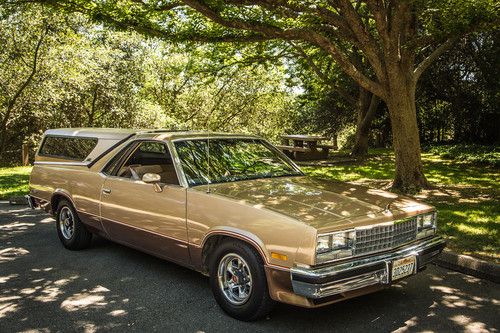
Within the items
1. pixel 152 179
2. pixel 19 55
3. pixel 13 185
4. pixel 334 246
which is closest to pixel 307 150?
pixel 13 185

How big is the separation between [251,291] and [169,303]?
1014 millimetres

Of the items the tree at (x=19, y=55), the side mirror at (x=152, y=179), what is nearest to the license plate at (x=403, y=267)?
the side mirror at (x=152, y=179)

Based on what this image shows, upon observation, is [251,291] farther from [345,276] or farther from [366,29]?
[366,29]

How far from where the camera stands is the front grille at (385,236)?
4074mm

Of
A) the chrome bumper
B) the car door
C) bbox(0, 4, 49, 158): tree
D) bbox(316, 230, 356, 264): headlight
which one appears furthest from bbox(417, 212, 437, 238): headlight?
bbox(0, 4, 49, 158): tree

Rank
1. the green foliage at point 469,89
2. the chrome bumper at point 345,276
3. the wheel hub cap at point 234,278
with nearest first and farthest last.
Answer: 1. the chrome bumper at point 345,276
2. the wheel hub cap at point 234,278
3. the green foliage at point 469,89

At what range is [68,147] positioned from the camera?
7.08 m

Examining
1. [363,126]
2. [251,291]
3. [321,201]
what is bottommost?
[251,291]

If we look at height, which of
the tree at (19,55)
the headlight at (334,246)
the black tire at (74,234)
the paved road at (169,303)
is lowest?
the paved road at (169,303)

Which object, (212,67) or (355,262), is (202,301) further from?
(212,67)

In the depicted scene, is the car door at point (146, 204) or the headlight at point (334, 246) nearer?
the headlight at point (334, 246)

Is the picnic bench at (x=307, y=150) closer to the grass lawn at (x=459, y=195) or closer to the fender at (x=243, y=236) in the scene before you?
the grass lawn at (x=459, y=195)

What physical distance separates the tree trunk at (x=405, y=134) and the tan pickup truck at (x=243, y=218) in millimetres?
5009

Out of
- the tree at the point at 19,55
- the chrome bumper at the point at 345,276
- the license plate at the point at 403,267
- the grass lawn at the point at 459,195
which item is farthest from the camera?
the tree at the point at 19,55
